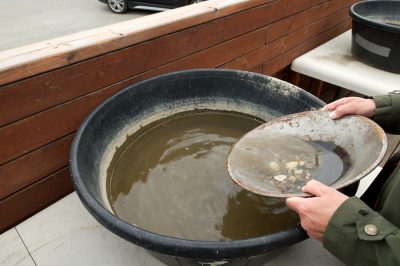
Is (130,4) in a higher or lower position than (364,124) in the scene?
lower

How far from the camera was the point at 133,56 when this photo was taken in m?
1.23

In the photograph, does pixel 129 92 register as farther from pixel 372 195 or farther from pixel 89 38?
pixel 372 195

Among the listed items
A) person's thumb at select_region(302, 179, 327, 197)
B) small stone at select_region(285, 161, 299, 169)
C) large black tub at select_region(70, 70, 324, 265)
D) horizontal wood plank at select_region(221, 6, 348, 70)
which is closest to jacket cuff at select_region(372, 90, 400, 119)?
large black tub at select_region(70, 70, 324, 265)

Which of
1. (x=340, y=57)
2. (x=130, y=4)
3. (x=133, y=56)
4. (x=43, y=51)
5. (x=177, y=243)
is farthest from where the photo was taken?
(x=130, y=4)

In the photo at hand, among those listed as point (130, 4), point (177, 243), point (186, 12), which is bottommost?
point (130, 4)

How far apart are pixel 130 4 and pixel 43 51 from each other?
16.0ft

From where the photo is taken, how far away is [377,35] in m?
1.92

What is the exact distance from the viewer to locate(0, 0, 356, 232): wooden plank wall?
966mm

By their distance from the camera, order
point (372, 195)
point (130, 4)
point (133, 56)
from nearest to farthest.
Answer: point (372, 195) < point (133, 56) < point (130, 4)

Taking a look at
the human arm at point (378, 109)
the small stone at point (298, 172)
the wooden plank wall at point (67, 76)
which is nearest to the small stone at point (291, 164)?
the small stone at point (298, 172)

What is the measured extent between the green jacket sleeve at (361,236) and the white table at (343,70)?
1570mm

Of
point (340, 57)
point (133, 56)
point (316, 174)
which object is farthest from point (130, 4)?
point (316, 174)

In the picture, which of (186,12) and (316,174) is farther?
(186,12)

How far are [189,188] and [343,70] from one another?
5.35 feet
